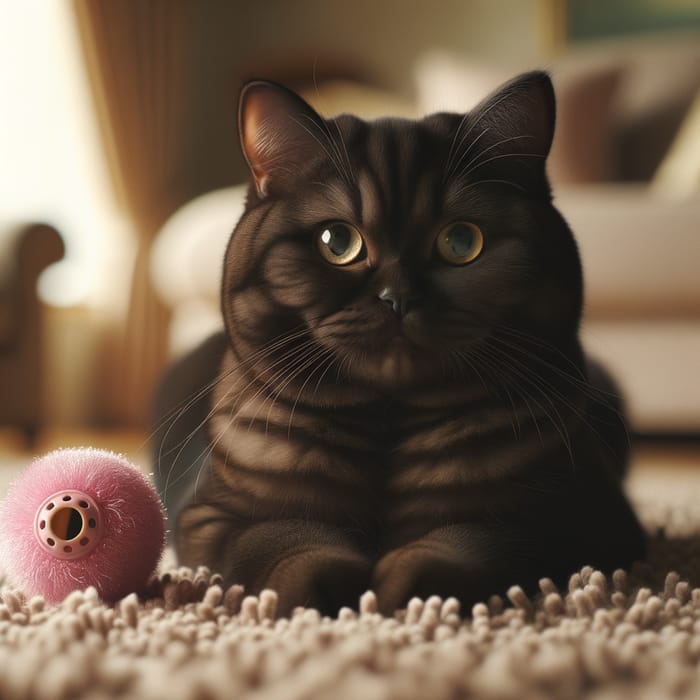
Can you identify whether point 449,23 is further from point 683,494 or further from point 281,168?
point 281,168

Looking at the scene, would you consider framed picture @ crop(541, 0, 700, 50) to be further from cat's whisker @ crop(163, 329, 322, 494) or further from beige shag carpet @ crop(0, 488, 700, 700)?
beige shag carpet @ crop(0, 488, 700, 700)

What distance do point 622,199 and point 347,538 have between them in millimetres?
1550

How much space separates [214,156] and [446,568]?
3.46 meters

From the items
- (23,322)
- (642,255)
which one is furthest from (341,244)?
(23,322)

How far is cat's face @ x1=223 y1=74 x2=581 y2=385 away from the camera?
685 mm

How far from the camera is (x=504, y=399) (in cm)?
72

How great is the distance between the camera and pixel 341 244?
705 millimetres

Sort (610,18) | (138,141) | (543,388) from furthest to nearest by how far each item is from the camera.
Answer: (610,18) < (138,141) < (543,388)

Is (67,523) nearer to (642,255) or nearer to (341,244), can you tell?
(341,244)

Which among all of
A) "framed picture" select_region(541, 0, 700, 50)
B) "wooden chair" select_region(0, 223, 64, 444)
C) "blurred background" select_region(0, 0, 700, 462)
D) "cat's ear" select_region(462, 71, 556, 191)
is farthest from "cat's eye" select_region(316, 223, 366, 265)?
"framed picture" select_region(541, 0, 700, 50)

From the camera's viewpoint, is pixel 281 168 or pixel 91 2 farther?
pixel 91 2

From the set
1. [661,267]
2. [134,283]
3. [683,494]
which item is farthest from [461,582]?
[134,283]

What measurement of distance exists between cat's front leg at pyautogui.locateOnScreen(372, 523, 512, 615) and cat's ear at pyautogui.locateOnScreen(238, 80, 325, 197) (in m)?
0.35

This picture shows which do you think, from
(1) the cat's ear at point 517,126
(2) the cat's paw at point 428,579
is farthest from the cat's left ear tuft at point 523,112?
(2) the cat's paw at point 428,579
